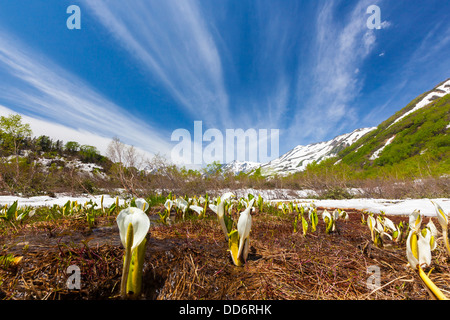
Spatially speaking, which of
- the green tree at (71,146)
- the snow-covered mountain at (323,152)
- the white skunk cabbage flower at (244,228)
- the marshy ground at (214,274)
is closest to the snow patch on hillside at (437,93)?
the snow-covered mountain at (323,152)

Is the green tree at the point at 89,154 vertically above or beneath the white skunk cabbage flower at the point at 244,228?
above

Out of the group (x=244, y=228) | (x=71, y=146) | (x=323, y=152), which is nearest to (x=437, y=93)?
(x=323, y=152)

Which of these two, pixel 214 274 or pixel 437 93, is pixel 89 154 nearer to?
pixel 214 274

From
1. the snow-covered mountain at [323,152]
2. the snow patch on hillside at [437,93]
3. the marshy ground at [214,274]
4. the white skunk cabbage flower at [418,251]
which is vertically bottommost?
the marshy ground at [214,274]

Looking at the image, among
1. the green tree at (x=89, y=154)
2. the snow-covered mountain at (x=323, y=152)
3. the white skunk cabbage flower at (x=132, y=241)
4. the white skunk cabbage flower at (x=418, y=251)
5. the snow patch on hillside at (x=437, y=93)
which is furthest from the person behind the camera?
the snow-covered mountain at (x=323, y=152)

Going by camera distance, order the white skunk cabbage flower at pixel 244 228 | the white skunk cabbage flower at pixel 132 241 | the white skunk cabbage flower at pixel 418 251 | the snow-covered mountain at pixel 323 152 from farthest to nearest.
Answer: the snow-covered mountain at pixel 323 152, the white skunk cabbage flower at pixel 244 228, the white skunk cabbage flower at pixel 418 251, the white skunk cabbage flower at pixel 132 241

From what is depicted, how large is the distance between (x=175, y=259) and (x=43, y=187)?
13.1m

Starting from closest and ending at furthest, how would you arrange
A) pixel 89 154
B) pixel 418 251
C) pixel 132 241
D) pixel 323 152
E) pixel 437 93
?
pixel 132 241
pixel 418 251
pixel 89 154
pixel 437 93
pixel 323 152

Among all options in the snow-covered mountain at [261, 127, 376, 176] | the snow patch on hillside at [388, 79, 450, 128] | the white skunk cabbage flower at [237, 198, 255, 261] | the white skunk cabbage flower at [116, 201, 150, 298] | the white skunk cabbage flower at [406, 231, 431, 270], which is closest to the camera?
the white skunk cabbage flower at [116, 201, 150, 298]

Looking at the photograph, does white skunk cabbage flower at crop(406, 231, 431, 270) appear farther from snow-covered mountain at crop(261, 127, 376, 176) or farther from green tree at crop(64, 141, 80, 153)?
snow-covered mountain at crop(261, 127, 376, 176)

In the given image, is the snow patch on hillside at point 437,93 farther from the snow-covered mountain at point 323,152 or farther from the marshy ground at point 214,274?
the marshy ground at point 214,274

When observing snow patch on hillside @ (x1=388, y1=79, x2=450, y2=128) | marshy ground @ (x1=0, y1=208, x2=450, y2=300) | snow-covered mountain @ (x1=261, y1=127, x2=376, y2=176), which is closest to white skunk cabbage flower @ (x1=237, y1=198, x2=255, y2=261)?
marshy ground @ (x1=0, y1=208, x2=450, y2=300)
